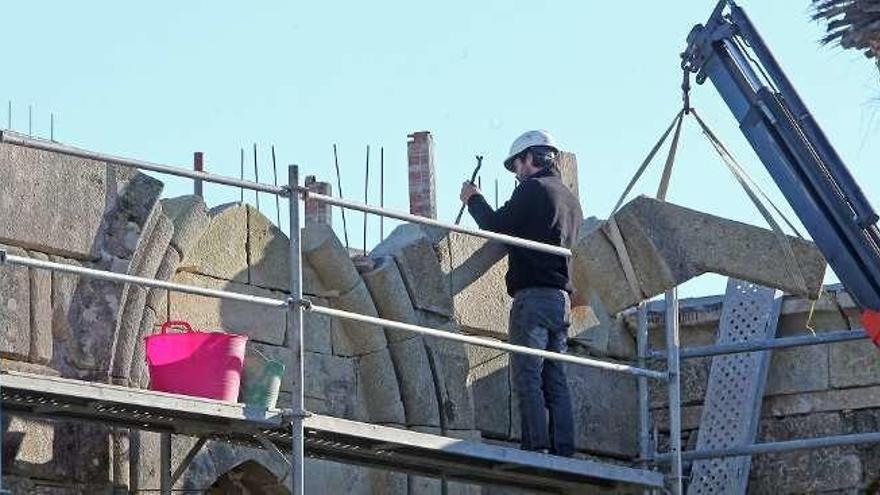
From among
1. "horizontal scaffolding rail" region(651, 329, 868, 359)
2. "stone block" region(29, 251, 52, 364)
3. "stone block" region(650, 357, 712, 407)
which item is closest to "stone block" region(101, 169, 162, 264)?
"stone block" region(29, 251, 52, 364)

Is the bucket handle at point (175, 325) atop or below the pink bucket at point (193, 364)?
atop

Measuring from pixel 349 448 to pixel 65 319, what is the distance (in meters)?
1.30

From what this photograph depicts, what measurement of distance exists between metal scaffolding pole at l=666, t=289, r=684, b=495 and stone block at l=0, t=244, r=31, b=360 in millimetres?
3143

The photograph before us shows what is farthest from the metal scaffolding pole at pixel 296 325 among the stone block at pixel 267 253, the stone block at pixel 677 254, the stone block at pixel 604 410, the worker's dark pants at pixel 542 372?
the stone block at pixel 604 410

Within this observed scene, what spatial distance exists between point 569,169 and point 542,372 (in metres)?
1.93

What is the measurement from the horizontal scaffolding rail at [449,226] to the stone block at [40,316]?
105 centimetres

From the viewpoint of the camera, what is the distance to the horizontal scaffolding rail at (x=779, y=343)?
35.0 ft

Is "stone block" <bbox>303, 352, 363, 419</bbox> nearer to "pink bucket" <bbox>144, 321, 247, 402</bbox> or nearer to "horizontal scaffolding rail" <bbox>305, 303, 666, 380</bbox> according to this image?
"horizontal scaffolding rail" <bbox>305, 303, 666, 380</bbox>

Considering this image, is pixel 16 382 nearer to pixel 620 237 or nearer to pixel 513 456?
pixel 513 456


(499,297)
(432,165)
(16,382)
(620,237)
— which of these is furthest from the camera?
(432,165)

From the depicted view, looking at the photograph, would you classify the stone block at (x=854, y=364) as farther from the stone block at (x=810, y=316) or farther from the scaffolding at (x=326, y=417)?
the scaffolding at (x=326, y=417)

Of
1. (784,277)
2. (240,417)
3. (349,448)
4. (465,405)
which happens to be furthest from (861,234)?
(240,417)

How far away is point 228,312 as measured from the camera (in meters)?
9.95

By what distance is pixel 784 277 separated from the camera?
34.5 ft
